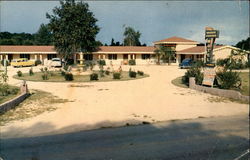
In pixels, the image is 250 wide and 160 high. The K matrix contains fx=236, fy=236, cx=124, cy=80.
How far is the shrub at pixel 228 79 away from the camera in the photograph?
499 inches

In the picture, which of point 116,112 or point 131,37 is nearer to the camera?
point 116,112

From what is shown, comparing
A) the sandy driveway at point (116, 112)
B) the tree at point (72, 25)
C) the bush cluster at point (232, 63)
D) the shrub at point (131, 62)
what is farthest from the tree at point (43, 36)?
the bush cluster at point (232, 63)

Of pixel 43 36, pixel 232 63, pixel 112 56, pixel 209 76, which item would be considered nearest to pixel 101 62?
pixel 112 56

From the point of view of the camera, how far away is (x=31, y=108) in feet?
34.0

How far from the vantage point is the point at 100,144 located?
5.91 m

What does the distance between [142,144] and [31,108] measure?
21.1ft

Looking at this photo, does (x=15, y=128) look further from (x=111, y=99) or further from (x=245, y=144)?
(x=245, y=144)

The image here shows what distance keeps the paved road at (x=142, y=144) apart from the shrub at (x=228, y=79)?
5643 mm

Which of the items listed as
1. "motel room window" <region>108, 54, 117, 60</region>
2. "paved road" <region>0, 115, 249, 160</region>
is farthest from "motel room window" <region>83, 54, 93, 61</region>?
"paved road" <region>0, 115, 249, 160</region>

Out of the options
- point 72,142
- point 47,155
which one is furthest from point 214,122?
point 47,155

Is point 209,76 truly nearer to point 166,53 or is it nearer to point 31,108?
point 31,108

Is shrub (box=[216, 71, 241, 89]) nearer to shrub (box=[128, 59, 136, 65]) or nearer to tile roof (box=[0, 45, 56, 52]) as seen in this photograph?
shrub (box=[128, 59, 136, 65])

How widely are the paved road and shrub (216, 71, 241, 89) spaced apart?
564 centimetres

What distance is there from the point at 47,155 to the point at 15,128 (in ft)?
9.94
